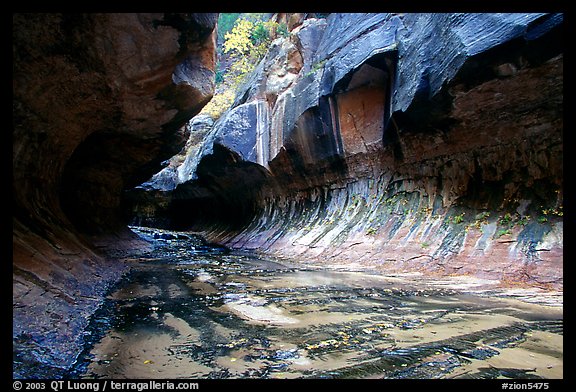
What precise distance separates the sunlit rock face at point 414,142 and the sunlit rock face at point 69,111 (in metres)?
5.32

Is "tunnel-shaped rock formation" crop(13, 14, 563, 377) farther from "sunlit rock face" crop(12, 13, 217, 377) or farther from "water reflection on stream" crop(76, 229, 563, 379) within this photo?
"water reflection on stream" crop(76, 229, 563, 379)

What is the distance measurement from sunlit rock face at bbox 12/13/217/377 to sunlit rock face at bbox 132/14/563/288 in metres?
5.32

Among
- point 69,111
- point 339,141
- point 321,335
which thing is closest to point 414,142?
point 339,141

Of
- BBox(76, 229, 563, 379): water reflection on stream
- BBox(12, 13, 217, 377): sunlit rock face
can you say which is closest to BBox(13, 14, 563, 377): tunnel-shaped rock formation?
BBox(12, 13, 217, 377): sunlit rock face

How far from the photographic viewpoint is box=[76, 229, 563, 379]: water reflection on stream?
2.31 metres

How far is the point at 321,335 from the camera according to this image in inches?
120

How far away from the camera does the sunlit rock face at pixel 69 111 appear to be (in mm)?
3441

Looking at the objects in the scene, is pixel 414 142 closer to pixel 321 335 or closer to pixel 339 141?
pixel 339 141

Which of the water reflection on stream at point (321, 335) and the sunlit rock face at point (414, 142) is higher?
the sunlit rock face at point (414, 142)

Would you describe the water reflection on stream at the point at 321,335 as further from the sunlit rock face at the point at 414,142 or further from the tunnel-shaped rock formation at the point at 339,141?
the sunlit rock face at the point at 414,142

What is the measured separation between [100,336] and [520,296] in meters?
5.59

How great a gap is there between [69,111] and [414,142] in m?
8.46

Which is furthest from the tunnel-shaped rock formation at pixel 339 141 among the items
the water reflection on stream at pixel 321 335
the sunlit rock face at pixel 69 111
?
the water reflection on stream at pixel 321 335
